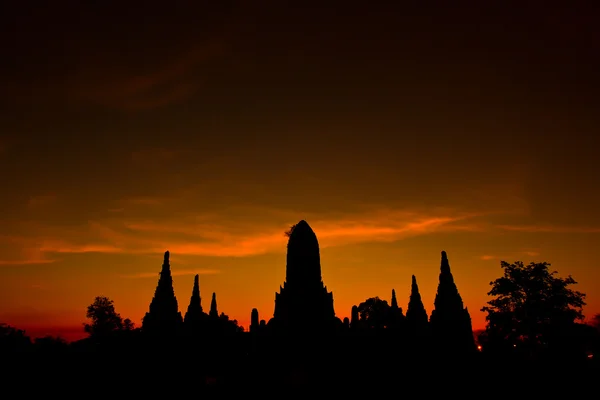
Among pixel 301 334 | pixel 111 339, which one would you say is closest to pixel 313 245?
pixel 301 334

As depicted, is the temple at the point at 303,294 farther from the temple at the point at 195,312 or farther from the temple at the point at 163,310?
the temple at the point at 195,312

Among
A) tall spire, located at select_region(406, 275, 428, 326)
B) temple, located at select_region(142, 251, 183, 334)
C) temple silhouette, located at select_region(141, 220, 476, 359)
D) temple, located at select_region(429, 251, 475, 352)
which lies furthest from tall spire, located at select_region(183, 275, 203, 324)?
temple, located at select_region(429, 251, 475, 352)

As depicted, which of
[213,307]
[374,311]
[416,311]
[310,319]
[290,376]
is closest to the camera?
[290,376]

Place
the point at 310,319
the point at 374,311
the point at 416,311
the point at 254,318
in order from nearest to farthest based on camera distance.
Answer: the point at 310,319 < the point at 416,311 < the point at 254,318 < the point at 374,311

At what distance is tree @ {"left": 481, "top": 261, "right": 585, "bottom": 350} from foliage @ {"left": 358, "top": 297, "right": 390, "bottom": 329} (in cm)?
3099

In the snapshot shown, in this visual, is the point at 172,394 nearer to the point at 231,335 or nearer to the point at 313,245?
the point at 313,245

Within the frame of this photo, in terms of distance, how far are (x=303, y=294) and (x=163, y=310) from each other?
36.9ft

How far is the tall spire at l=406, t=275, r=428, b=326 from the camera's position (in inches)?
1984

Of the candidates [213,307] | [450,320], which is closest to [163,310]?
[450,320]

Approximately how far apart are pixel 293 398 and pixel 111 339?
631 inches

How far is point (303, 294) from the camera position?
35.9 m

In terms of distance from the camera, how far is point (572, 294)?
1599 inches

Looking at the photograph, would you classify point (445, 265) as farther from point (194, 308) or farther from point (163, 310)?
point (194, 308)

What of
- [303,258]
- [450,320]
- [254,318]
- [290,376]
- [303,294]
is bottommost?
[290,376]
